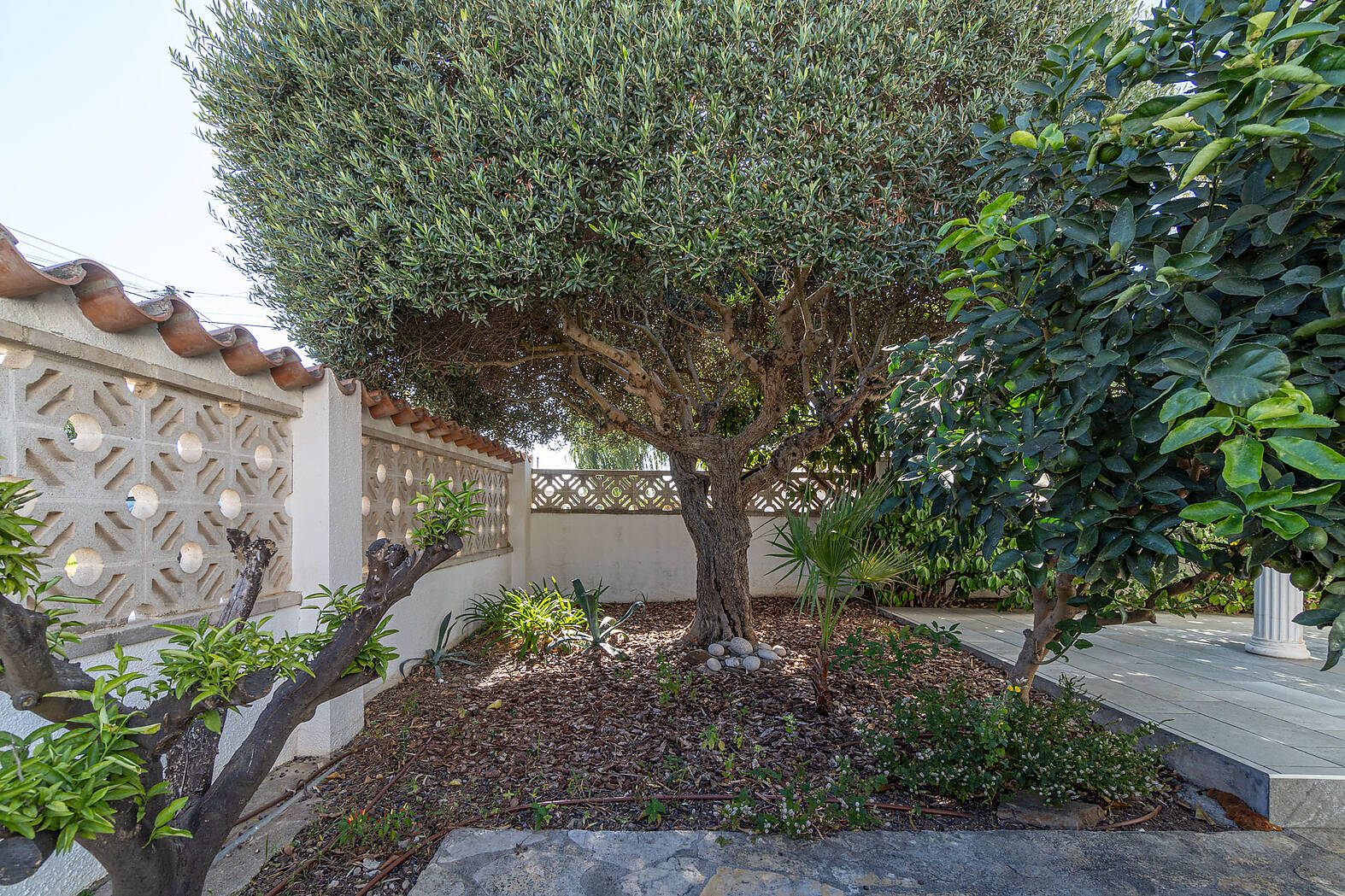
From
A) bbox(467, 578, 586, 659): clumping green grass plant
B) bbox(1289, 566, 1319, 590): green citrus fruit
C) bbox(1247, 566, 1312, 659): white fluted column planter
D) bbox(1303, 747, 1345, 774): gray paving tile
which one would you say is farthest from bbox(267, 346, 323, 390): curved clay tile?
bbox(1247, 566, 1312, 659): white fluted column planter

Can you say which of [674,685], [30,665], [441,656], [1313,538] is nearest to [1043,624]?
[1313,538]

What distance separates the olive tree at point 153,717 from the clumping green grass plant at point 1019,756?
233 cm

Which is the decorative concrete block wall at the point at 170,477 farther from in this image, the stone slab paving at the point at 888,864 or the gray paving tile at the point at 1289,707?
the gray paving tile at the point at 1289,707

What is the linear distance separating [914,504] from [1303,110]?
1.60 m

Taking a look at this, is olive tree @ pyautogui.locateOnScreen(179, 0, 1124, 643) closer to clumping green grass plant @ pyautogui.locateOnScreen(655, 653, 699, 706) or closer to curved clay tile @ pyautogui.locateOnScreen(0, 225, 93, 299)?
curved clay tile @ pyautogui.locateOnScreen(0, 225, 93, 299)

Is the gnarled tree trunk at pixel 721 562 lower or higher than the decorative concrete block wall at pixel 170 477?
lower

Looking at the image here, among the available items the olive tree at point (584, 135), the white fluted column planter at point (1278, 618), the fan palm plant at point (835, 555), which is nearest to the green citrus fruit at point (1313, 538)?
the fan palm plant at point (835, 555)

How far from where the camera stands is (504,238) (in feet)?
10.3

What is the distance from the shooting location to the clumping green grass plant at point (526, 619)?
15.9 feet

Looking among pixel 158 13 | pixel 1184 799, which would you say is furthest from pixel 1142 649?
pixel 158 13

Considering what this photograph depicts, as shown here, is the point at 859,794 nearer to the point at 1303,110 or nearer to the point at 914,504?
the point at 914,504

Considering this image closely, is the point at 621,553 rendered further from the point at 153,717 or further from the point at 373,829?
the point at 153,717

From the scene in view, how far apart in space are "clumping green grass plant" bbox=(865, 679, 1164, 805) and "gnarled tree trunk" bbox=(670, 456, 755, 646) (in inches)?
77.2

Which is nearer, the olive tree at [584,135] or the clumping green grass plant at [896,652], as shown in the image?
the clumping green grass plant at [896,652]
